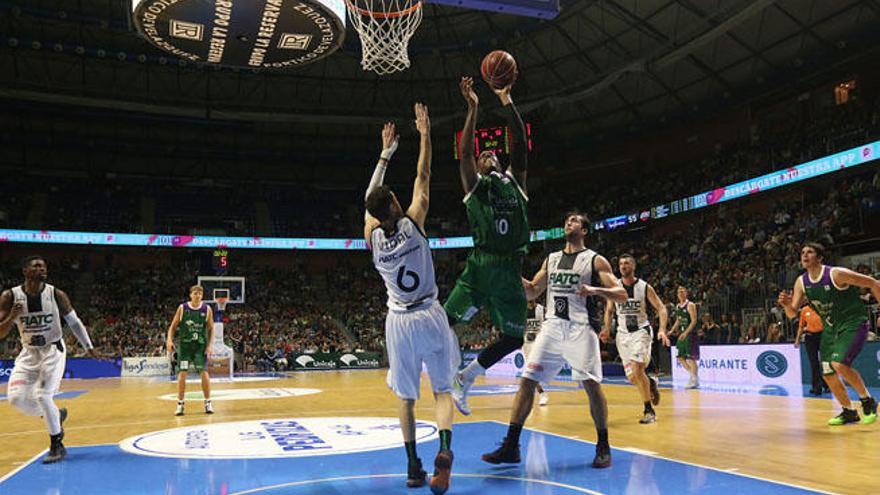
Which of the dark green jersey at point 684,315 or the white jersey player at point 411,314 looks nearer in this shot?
the white jersey player at point 411,314

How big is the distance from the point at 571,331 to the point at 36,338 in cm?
507

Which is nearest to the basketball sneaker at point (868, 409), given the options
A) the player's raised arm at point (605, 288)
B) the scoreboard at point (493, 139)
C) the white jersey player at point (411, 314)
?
the player's raised arm at point (605, 288)

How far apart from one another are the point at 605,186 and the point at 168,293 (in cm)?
2201

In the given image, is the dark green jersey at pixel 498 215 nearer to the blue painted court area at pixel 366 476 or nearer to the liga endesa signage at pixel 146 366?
the blue painted court area at pixel 366 476

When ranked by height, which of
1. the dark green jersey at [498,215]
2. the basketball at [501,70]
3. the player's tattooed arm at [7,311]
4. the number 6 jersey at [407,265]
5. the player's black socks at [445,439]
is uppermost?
the basketball at [501,70]

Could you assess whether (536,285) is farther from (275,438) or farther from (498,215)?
(275,438)

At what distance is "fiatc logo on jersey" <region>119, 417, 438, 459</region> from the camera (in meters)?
6.15

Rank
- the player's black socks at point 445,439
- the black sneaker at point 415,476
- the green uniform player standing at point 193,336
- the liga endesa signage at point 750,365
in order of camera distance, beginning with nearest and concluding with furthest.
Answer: the player's black socks at point 445,439 < the black sneaker at point 415,476 < the green uniform player standing at point 193,336 < the liga endesa signage at point 750,365

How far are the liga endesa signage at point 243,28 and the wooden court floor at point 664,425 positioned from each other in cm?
482

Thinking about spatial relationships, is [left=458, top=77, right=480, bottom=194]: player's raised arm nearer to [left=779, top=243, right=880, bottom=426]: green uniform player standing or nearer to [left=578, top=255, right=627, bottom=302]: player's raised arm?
[left=578, top=255, right=627, bottom=302]: player's raised arm

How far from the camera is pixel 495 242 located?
519 cm

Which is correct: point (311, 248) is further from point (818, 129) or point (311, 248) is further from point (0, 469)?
point (0, 469)

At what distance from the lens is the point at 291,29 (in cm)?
846

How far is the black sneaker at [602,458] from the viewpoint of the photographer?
512 centimetres
